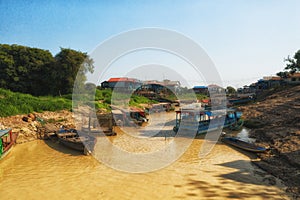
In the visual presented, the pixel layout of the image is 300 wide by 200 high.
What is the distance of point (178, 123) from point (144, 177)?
923cm

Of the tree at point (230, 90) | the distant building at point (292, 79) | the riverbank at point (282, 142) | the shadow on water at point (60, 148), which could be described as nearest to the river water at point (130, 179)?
the shadow on water at point (60, 148)

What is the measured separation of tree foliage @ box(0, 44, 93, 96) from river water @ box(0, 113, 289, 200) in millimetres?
21086

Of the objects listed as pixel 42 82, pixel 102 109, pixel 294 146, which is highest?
pixel 42 82

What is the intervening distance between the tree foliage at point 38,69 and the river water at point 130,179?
21086 mm

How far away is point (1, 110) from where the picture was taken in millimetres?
17969

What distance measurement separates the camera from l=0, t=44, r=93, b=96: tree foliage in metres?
30.4

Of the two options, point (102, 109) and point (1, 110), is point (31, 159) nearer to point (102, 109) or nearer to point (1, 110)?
point (1, 110)

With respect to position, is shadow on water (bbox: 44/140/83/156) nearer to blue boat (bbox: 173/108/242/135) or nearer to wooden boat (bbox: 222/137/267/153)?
blue boat (bbox: 173/108/242/135)

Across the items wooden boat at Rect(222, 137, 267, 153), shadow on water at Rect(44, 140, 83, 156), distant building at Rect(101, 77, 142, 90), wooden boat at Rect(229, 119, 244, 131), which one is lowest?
shadow on water at Rect(44, 140, 83, 156)

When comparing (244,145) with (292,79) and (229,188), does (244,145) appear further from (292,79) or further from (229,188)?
(292,79)

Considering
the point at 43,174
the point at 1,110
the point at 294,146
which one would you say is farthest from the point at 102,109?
the point at 294,146

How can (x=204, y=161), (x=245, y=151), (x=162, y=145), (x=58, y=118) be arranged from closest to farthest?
1. (x=204, y=161)
2. (x=245, y=151)
3. (x=162, y=145)
4. (x=58, y=118)

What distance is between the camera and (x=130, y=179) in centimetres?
927

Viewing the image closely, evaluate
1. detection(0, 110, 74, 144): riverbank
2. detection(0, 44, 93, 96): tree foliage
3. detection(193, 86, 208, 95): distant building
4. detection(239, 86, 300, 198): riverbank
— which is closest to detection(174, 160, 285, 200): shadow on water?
detection(239, 86, 300, 198): riverbank
